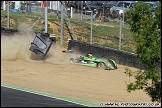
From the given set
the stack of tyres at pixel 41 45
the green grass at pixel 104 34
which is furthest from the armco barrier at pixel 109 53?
the stack of tyres at pixel 41 45

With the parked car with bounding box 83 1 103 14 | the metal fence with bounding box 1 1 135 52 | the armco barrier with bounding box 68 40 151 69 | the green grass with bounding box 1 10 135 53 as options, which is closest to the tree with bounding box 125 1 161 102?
the armco barrier with bounding box 68 40 151 69

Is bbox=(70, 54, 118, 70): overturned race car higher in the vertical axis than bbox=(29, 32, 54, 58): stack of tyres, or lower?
lower

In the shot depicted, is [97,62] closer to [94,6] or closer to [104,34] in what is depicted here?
[104,34]

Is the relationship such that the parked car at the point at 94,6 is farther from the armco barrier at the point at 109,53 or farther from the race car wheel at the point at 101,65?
the race car wheel at the point at 101,65

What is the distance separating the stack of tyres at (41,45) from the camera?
2086 cm

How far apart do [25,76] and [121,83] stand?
3205 millimetres

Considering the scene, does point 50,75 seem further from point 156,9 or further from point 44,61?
point 156,9

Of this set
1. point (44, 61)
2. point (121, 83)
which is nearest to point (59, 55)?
point (44, 61)

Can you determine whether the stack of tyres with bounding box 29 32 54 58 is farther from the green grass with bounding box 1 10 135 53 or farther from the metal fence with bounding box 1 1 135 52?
the green grass with bounding box 1 10 135 53

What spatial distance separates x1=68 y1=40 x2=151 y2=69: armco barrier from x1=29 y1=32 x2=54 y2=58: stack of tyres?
1905mm

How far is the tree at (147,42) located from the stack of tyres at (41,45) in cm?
1297

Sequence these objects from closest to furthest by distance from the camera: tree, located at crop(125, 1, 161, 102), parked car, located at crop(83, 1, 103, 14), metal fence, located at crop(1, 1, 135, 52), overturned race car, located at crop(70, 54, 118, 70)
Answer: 1. tree, located at crop(125, 1, 161, 102)
2. overturned race car, located at crop(70, 54, 118, 70)
3. metal fence, located at crop(1, 1, 135, 52)
4. parked car, located at crop(83, 1, 103, 14)

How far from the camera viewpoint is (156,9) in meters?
8.02

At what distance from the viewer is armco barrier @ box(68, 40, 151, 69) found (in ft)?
65.2
